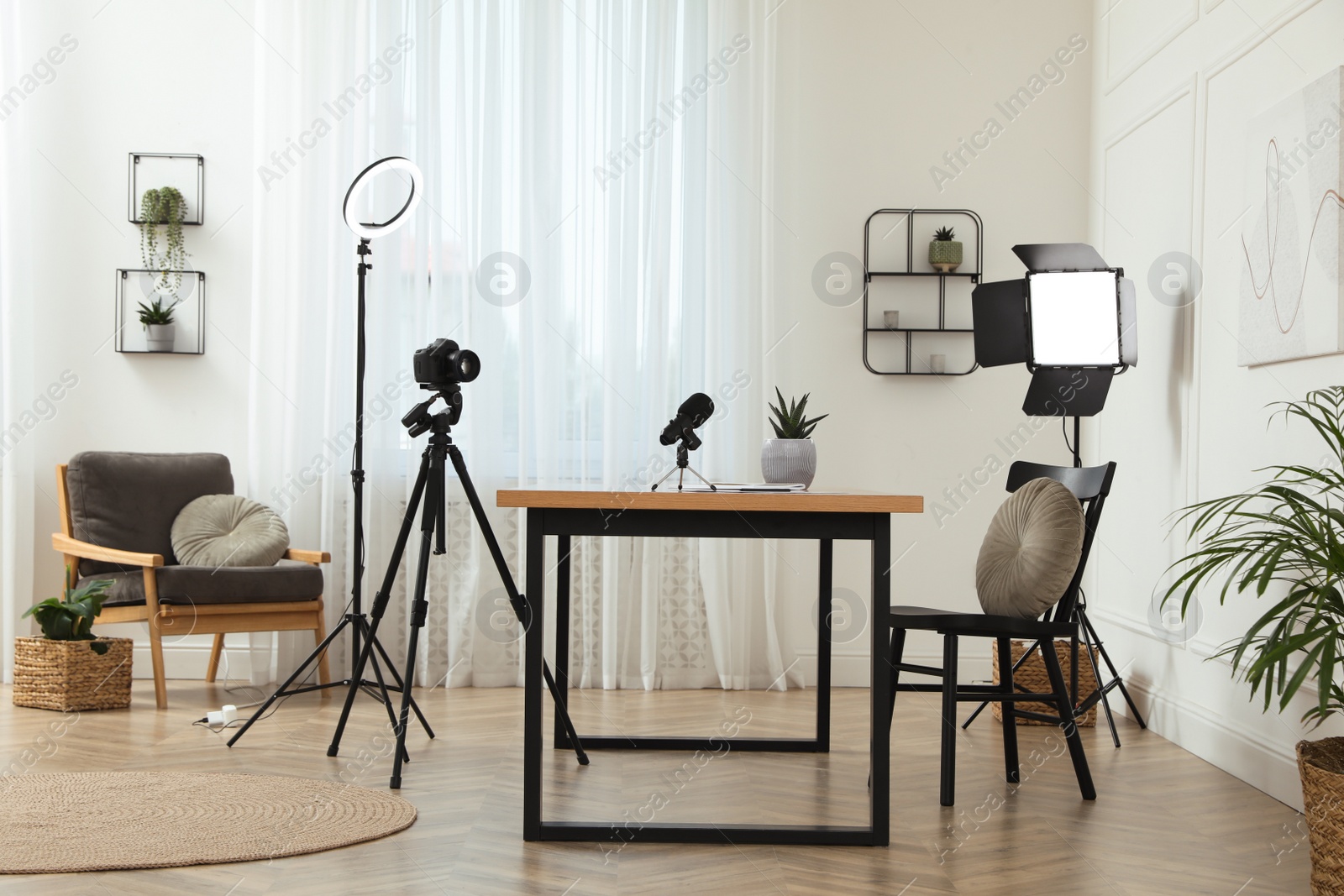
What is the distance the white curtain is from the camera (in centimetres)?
441

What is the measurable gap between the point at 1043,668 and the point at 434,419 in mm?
2376

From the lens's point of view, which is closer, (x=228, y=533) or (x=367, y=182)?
(x=367, y=182)

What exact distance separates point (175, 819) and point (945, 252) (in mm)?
3469

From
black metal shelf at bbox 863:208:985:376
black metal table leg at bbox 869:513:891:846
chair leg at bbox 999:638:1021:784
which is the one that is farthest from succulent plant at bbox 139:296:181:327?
chair leg at bbox 999:638:1021:784

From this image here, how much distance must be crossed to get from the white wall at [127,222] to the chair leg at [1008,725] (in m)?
3.19

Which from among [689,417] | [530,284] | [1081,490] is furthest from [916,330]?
[689,417]

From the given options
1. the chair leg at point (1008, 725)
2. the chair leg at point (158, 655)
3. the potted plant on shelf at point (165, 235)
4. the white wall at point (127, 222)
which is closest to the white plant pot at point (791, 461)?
the chair leg at point (1008, 725)

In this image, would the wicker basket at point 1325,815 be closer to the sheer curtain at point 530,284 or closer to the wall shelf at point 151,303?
the sheer curtain at point 530,284

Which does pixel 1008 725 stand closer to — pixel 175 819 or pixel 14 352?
pixel 175 819

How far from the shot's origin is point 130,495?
422 cm

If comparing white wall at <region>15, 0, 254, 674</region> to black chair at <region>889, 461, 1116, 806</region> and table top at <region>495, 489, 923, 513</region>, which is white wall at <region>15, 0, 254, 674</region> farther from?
black chair at <region>889, 461, 1116, 806</region>

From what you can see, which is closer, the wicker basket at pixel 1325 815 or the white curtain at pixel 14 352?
the wicker basket at pixel 1325 815

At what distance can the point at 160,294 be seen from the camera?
181 inches

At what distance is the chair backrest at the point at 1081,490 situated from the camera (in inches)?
120
